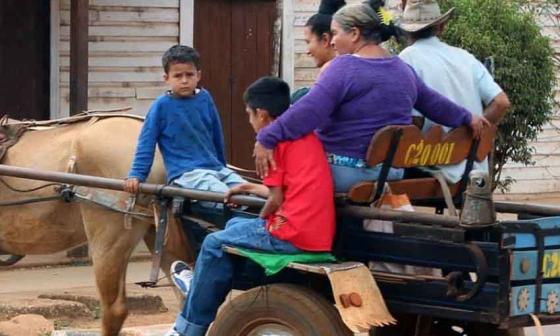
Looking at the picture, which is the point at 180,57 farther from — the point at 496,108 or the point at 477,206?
the point at 477,206

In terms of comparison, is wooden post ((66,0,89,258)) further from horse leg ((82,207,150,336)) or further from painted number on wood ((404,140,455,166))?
painted number on wood ((404,140,455,166))

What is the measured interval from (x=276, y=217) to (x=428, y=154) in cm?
78

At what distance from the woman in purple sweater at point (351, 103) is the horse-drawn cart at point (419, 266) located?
0.13 metres

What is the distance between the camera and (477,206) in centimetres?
515

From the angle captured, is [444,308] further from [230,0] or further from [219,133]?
[230,0]

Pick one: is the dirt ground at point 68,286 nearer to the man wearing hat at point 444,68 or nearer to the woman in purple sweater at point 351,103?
the man wearing hat at point 444,68

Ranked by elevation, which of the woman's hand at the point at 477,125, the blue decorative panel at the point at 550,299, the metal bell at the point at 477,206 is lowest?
the blue decorative panel at the point at 550,299

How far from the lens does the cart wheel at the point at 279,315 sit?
5.44 m

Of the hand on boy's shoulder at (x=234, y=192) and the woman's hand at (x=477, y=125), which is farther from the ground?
the woman's hand at (x=477, y=125)

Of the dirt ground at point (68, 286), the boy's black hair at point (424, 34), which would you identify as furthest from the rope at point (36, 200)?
the boy's black hair at point (424, 34)

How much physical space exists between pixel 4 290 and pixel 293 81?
4756mm

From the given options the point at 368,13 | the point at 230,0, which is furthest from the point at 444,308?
the point at 230,0

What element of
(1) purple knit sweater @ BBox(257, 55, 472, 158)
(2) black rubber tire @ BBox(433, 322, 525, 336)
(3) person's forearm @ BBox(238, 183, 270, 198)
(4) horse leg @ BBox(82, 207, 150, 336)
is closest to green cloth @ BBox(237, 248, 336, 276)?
(3) person's forearm @ BBox(238, 183, 270, 198)

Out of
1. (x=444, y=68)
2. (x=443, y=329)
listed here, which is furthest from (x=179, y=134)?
(x=443, y=329)
